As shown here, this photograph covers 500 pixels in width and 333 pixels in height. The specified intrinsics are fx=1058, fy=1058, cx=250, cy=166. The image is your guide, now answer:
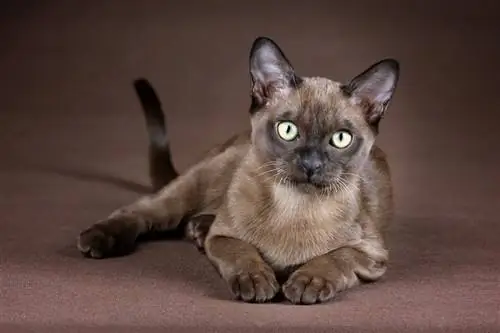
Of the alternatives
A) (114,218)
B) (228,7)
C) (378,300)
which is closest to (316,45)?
(228,7)

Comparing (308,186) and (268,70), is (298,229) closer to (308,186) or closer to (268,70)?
(308,186)

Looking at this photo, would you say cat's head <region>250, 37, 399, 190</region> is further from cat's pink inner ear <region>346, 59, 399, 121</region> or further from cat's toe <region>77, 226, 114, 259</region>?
cat's toe <region>77, 226, 114, 259</region>

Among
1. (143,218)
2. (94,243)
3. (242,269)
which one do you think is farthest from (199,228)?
(242,269)

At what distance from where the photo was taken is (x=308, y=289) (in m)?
1.66

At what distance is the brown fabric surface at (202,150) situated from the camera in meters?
1.65

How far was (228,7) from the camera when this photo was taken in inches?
142

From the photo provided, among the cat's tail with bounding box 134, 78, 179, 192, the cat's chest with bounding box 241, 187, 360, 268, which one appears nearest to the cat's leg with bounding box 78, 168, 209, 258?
the cat's tail with bounding box 134, 78, 179, 192

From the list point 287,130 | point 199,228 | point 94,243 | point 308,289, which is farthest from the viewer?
point 199,228

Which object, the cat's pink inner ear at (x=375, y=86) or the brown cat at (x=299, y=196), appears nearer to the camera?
the brown cat at (x=299, y=196)

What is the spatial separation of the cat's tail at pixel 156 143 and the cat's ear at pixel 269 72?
53 cm

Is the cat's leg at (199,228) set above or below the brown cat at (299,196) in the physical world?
below

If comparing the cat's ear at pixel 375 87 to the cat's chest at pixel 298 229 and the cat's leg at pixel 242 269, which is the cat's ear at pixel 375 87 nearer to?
the cat's chest at pixel 298 229

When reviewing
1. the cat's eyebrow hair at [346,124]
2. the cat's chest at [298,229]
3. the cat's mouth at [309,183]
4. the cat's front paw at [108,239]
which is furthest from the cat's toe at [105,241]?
the cat's eyebrow hair at [346,124]

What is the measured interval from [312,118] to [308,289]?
0.29 metres
